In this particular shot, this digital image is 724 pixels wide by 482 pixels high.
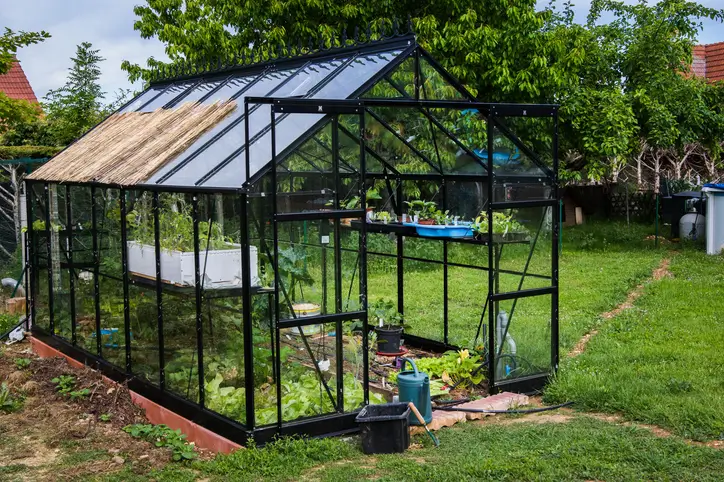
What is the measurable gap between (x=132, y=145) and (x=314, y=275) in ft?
10.5

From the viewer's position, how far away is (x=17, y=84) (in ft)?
79.2

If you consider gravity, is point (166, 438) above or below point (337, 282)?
below

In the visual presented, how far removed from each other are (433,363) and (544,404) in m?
1.23

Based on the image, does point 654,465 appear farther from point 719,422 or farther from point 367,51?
point 367,51

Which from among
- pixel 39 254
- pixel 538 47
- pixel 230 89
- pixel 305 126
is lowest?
pixel 39 254

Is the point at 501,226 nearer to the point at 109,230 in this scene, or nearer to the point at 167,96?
the point at 109,230

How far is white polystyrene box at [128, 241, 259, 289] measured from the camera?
6.33m

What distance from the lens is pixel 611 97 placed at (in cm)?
1684

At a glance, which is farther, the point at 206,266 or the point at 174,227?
the point at 174,227

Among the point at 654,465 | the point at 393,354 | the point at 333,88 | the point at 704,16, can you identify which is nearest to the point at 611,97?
the point at 704,16

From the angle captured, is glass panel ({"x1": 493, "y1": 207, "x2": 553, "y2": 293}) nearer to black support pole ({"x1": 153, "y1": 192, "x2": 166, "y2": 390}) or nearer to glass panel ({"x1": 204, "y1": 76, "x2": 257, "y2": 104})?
glass panel ({"x1": 204, "y1": 76, "x2": 257, "y2": 104})

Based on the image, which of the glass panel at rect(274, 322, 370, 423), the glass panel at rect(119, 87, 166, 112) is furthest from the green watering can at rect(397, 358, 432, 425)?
the glass panel at rect(119, 87, 166, 112)

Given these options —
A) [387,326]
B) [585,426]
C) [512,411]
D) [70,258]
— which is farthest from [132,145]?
[585,426]

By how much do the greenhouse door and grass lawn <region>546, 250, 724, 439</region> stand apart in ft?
7.37
